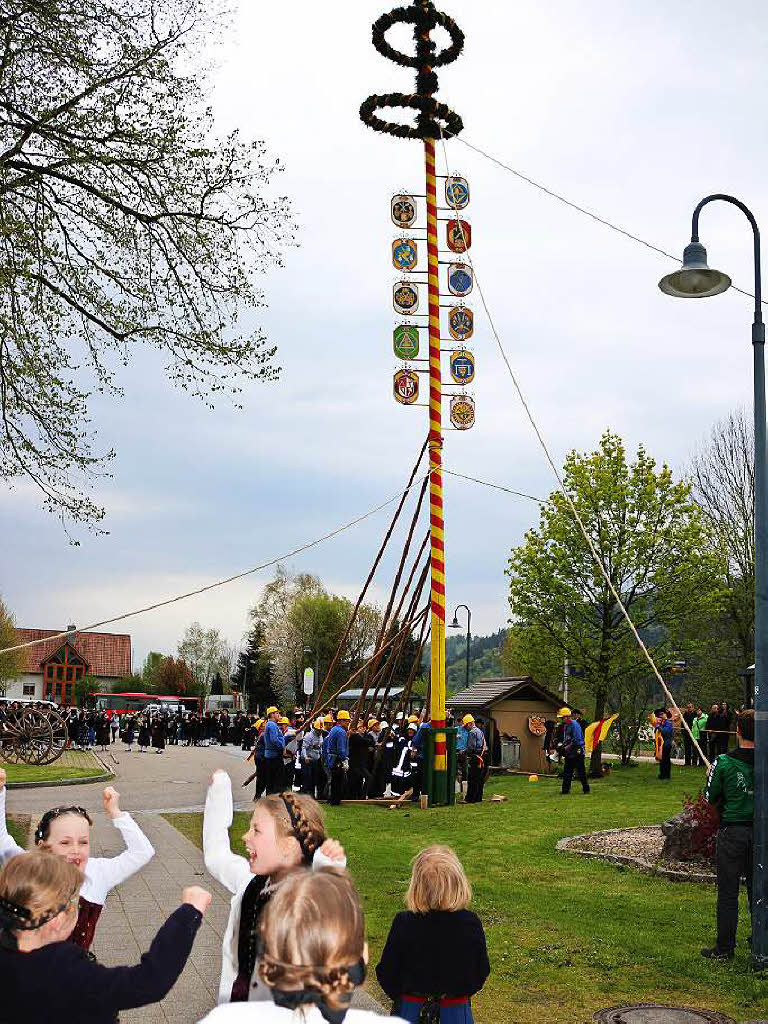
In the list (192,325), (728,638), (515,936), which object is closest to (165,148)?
(192,325)

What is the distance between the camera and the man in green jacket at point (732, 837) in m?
7.74

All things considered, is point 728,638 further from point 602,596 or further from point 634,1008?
point 634,1008

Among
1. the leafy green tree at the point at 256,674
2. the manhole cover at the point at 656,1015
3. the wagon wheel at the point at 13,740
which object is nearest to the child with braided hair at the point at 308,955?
the manhole cover at the point at 656,1015

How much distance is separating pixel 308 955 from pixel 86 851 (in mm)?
2121

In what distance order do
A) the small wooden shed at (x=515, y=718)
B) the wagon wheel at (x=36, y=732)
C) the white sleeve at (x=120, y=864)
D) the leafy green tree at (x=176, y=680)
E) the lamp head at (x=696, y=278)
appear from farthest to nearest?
the leafy green tree at (x=176, y=680)
the wagon wheel at (x=36, y=732)
the small wooden shed at (x=515, y=718)
the lamp head at (x=696, y=278)
the white sleeve at (x=120, y=864)

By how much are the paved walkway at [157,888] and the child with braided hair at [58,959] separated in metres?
3.23

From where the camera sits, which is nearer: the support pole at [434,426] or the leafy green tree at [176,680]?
the support pole at [434,426]

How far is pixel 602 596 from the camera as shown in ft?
94.5

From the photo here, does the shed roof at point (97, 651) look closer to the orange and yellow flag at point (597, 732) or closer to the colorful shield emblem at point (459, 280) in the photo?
the orange and yellow flag at point (597, 732)

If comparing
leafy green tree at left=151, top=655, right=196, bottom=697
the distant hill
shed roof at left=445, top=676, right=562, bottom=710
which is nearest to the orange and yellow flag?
shed roof at left=445, top=676, right=562, bottom=710

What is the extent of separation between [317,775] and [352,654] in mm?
50750

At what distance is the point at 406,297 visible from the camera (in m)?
17.7

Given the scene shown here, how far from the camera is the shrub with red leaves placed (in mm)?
11234

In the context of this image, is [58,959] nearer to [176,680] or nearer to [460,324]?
[460,324]
